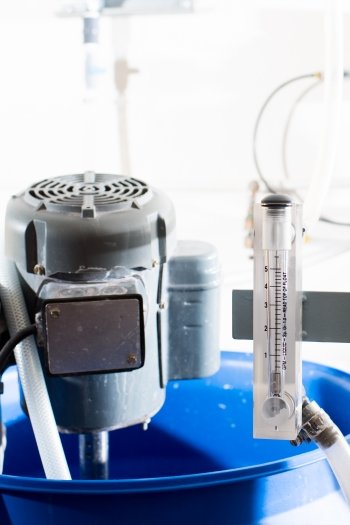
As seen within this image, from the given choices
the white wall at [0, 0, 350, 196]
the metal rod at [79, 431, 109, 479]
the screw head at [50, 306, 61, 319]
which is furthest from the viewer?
the white wall at [0, 0, 350, 196]

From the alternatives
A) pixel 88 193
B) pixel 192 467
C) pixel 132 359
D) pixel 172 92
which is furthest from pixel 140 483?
pixel 172 92

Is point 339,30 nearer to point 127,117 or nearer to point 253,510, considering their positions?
→ point 253,510

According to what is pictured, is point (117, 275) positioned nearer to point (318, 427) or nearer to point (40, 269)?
point (40, 269)

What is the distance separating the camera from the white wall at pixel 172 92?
1335 millimetres

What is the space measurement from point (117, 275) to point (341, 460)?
198 millimetres

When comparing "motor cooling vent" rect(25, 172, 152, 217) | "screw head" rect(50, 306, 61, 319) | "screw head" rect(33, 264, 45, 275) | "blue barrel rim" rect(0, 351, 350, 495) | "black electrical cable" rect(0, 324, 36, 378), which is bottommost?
"blue barrel rim" rect(0, 351, 350, 495)

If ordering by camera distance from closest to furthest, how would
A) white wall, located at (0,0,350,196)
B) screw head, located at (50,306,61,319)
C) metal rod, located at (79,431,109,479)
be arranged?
screw head, located at (50,306,61,319)
metal rod, located at (79,431,109,479)
white wall, located at (0,0,350,196)

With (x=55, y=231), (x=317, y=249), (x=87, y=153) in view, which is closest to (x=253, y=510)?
(x=55, y=231)

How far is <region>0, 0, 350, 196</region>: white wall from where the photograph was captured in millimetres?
1335

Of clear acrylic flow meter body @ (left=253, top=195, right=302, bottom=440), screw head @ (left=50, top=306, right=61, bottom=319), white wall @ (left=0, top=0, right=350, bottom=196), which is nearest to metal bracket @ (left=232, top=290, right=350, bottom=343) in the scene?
clear acrylic flow meter body @ (left=253, top=195, right=302, bottom=440)

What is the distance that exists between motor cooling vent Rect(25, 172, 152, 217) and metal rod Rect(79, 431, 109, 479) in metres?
0.20

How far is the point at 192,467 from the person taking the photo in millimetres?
862

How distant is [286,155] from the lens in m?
1.38

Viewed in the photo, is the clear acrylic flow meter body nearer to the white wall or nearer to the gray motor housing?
the gray motor housing
